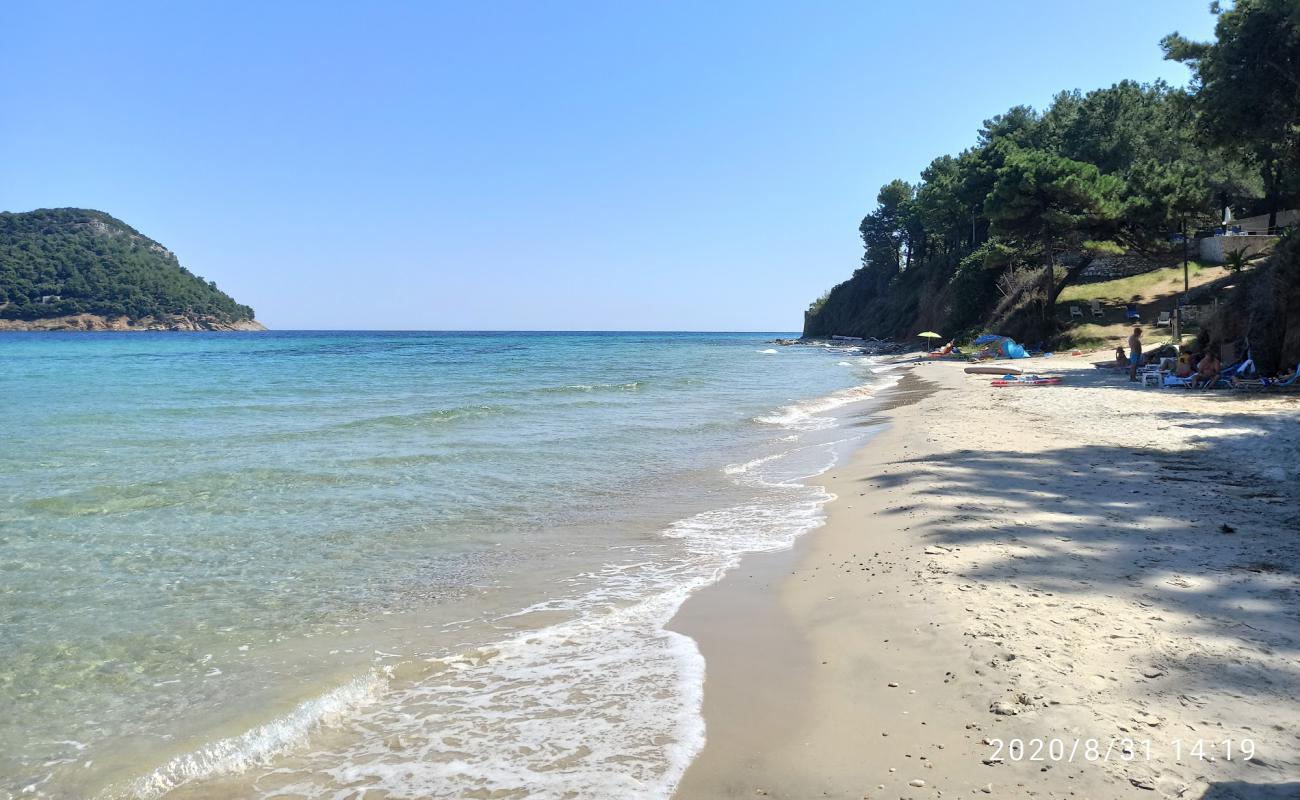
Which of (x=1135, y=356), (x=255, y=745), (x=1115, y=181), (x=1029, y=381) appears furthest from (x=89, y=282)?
(x=255, y=745)

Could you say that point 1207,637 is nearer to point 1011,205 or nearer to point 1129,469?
point 1129,469

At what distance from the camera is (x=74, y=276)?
14750 centimetres

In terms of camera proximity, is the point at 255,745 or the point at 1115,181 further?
the point at 1115,181

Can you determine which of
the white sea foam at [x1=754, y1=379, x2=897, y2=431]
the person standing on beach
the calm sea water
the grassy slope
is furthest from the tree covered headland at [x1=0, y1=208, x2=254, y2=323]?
the person standing on beach

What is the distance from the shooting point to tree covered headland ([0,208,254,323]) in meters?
143

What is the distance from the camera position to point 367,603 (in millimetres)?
6605

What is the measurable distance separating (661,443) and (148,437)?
39.7 feet

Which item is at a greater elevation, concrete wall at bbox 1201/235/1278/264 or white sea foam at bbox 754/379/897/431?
concrete wall at bbox 1201/235/1278/264

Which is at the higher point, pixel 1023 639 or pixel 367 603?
pixel 1023 639

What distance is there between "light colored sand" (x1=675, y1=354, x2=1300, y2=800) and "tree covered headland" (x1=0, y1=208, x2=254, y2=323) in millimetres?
181549

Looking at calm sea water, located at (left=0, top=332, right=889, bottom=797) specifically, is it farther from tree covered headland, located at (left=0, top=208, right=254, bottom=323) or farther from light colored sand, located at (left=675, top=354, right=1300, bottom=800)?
tree covered headland, located at (left=0, top=208, right=254, bottom=323)

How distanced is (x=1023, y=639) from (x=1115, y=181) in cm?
4234

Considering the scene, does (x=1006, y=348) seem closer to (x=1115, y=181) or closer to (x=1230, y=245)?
(x=1115, y=181)

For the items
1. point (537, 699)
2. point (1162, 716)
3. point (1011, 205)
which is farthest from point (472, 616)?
point (1011, 205)
